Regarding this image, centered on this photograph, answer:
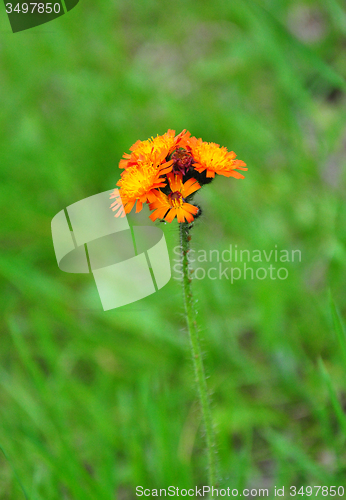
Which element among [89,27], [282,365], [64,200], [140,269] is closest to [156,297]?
[140,269]

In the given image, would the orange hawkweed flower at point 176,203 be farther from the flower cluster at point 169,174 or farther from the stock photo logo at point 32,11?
the stock photo logo at point 32,11

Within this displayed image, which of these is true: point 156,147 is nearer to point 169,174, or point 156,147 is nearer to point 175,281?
point 169,174

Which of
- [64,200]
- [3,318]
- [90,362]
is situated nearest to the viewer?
[90,362]

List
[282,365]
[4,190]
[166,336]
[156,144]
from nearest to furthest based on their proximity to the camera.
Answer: [156,144] → [282,365] → [166,336] → [4,190]

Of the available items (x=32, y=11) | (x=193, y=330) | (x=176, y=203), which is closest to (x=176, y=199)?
(x=176, y=203)

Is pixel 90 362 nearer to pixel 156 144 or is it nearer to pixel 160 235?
pixel 160 235
